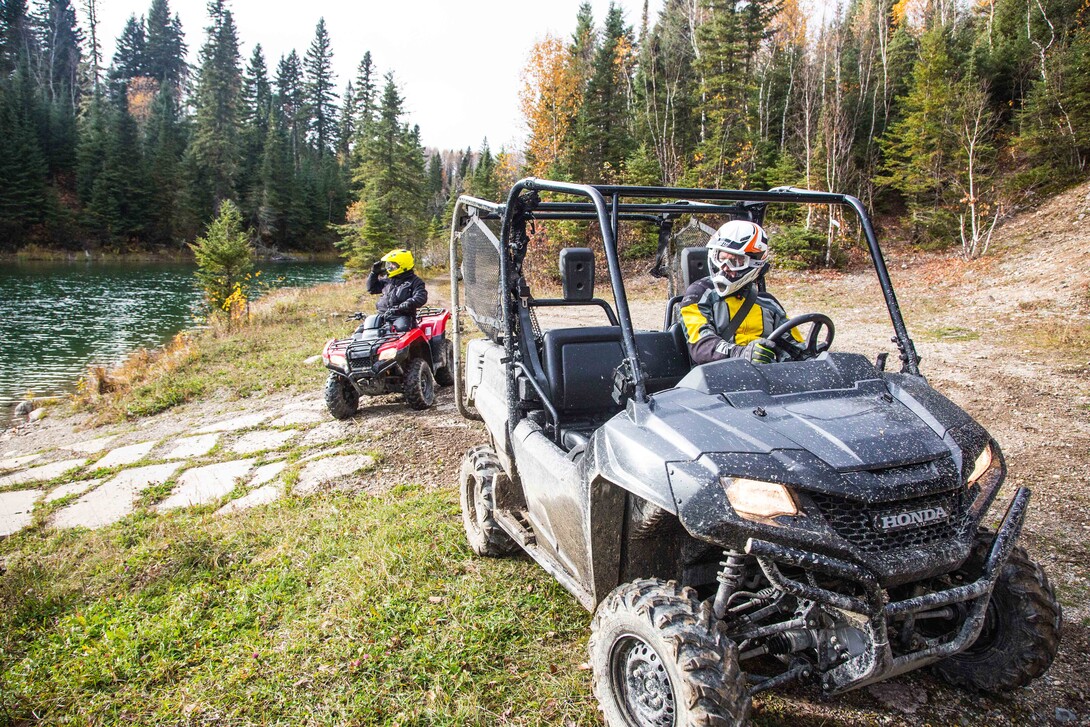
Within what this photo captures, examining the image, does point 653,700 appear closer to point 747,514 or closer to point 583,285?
point 747,514

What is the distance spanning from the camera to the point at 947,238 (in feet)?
70.9

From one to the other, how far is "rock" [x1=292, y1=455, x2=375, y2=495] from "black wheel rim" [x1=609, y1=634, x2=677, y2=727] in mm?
3942

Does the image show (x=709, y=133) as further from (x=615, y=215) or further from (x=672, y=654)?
(x=672, y=654)

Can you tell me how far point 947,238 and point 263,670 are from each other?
79.5 feet

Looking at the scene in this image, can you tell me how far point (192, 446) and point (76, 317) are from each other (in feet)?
59.5

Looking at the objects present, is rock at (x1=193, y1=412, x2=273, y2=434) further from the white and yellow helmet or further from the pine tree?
the pine tree

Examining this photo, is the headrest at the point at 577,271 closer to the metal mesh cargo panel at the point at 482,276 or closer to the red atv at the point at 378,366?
the metal mesh cargo panel at the point at 482,276

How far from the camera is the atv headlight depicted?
2021 millimetres

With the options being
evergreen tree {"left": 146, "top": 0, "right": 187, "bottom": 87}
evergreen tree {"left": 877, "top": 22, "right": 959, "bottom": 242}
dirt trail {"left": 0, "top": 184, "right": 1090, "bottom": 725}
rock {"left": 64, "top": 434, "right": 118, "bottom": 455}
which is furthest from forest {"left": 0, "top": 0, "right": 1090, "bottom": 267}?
rock {"left": 64, "top": 434, "right": 118, "bottom": 455}

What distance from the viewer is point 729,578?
2.12 metres

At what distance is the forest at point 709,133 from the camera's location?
21547 millimetres

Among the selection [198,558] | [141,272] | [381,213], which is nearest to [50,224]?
[141,272]

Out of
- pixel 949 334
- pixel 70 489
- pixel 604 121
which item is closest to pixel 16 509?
pixel 70 489

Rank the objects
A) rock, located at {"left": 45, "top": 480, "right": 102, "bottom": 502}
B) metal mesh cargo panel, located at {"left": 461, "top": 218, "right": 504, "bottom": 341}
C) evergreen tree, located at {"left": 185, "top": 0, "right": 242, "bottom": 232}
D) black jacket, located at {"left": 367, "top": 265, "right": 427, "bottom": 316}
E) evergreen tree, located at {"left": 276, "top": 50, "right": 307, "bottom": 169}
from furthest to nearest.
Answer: evergreen tree, located at {"left": 276, "top": 50, "right": 307, "bottom": 169}
evergreen tree, located at {"left": 185, "top": 0, "right": 242, "bottom": 232}
black jacket, located at {"left": 367, "top": 265, "right": 427, "bottom": 316}
rock, located at {"left": 45, "top": 480, "right": 102, "bottom": 502}
metal mesh cargo panel, located at {"left": 461, "top": 218, "right": 504, "bottom": 341}
